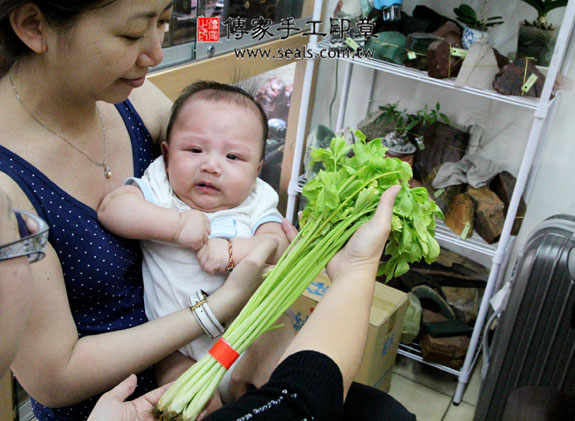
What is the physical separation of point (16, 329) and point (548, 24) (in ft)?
7.75

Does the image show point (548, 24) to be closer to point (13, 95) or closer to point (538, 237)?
point (538, 237)

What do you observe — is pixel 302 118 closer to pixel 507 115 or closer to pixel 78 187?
pixel 507 115

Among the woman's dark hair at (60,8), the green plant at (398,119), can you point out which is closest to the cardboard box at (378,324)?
the green plant at (398,119)

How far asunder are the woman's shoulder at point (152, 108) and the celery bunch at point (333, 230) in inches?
17.6

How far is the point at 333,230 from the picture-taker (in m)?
1.21

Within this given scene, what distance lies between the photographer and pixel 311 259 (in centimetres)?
119

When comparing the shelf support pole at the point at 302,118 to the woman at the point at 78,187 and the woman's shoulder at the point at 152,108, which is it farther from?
the woman at the point at 78,187

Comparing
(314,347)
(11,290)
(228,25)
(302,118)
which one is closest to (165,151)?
(314,347)

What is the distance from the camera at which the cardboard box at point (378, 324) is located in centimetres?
228

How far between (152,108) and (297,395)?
34.6 inches

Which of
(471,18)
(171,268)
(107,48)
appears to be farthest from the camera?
(471,18)

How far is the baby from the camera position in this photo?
1.23m

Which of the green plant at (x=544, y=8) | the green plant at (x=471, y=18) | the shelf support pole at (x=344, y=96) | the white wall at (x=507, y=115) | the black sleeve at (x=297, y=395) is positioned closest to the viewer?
the black sleeve at (x=297, y=395)

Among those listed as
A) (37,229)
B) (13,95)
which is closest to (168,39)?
(13,95)
